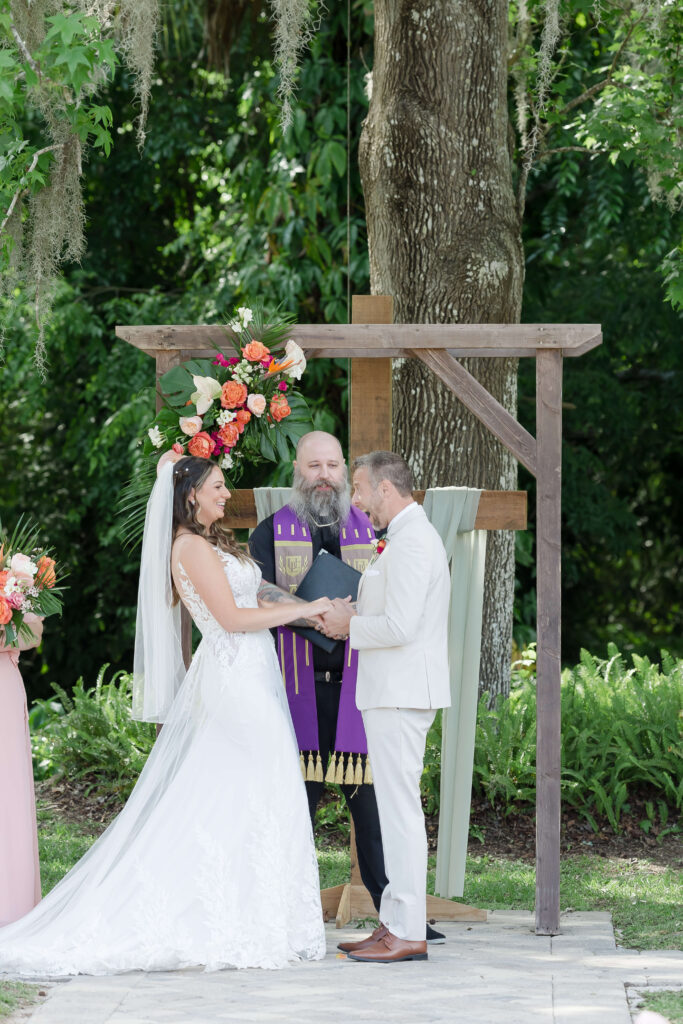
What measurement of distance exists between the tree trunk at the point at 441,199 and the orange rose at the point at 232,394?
2186 mm

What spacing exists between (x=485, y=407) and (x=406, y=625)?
3.66ft

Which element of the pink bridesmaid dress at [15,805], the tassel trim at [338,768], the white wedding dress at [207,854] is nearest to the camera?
the white wedding dress at [207,854]

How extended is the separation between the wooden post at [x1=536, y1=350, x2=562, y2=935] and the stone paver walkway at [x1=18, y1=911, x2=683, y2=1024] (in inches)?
10.9

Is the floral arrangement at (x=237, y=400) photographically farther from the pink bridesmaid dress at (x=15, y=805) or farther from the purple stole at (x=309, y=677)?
the pink bridesmaid dress at (x=15, y=805)

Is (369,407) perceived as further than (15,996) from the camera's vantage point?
Yes

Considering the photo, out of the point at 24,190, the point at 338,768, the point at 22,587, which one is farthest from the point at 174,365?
the point at 24,190

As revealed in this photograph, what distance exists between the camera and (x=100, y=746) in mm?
7664

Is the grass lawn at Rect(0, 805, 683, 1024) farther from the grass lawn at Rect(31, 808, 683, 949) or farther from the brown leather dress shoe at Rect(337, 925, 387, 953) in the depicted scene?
the brown leather dress shoe at Rect(337, 925, 387, 953)

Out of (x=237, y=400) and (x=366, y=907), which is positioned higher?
(x=237, y=400)

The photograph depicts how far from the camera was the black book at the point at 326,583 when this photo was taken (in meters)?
4.68

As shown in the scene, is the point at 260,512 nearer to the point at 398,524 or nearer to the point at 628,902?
the point at 398,524

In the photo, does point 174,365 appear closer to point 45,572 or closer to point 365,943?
point 45,572

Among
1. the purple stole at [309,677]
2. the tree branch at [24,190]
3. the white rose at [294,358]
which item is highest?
the tree branch at [24,190]

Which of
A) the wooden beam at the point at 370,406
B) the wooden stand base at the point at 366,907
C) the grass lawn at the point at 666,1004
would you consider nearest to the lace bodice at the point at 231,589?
the wooden beam at the point at 370,406
